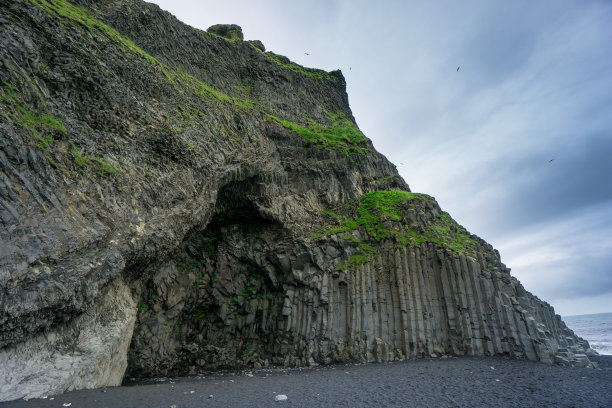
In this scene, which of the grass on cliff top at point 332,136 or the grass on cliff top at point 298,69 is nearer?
the grass on cliff top at point 332,136

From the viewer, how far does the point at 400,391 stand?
30.3 ft

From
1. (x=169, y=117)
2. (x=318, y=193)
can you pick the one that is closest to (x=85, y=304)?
(x=169, y=117)

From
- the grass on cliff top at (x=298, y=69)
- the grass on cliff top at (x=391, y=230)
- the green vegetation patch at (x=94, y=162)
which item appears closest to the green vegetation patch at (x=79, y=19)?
the green vegetation patch at (x=94, y=162)

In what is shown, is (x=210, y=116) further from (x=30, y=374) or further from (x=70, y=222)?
(x=30, y=374)

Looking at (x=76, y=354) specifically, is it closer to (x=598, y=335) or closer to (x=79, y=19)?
(x=79, y=19)

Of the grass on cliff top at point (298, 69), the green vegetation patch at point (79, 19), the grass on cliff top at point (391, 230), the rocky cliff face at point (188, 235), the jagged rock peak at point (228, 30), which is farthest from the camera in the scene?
the jagged rock peak at point (228, 30)

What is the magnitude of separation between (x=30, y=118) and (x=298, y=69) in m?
27.8

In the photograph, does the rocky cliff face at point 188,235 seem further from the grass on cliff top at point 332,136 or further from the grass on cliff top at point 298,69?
the grass on cliff top at point 298,69

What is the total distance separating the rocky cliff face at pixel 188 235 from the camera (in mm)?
9602

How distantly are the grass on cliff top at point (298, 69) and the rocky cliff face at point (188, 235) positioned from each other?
6.69 m

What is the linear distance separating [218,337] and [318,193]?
12.0 m

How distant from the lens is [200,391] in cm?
994

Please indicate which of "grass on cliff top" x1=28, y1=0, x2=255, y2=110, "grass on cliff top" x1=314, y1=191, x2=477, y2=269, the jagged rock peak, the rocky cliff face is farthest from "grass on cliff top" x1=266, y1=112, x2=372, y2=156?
the jagged rock peak

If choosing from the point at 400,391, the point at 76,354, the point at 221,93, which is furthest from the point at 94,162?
the point at 400,391
